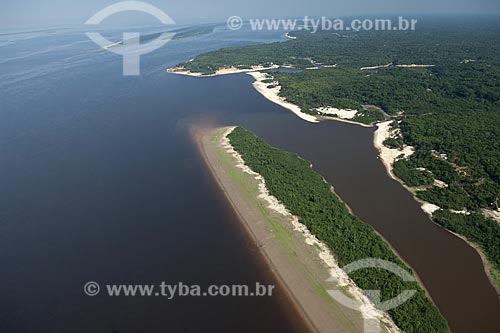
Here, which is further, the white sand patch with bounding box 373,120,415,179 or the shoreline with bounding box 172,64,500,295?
the white sand patch with bounding box 373,120,415,179

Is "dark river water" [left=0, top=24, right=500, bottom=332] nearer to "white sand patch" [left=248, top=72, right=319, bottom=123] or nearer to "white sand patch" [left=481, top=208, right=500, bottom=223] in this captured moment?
"white sand patch" [left=248, top=72, right=319, bottom=123]

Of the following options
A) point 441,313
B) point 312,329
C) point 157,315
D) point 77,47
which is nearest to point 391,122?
point 441,313

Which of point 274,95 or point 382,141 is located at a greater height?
point 274,95

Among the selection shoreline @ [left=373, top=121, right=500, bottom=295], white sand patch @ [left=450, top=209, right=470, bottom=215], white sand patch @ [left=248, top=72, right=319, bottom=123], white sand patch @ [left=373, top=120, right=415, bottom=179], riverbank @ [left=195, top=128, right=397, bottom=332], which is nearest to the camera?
riverbank @ [left=195, top=128, right=397, bottom=332]

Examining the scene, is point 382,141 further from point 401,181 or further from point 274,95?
point 274,95

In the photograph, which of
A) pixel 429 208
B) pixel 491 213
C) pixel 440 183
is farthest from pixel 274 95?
pixel 491 213
